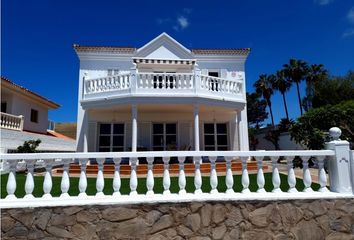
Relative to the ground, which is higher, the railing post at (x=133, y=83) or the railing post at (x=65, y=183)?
the railing post at (x=133, y=83)

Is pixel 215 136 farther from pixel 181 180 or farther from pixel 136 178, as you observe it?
pixel 136 178

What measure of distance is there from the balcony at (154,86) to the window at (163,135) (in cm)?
334

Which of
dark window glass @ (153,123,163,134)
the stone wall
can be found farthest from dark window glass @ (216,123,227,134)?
the stone wall

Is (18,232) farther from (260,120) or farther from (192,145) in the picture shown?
(260,120)

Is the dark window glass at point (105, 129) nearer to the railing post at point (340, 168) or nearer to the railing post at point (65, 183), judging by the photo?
the railing post at point (65, 183)

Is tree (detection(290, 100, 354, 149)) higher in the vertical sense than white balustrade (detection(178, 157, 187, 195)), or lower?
higher

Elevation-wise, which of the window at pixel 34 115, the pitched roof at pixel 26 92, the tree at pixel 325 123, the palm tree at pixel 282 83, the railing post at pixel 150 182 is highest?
the palm tree at pixel 282 83

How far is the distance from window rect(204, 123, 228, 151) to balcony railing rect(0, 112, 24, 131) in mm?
12804

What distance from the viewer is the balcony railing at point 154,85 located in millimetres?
14312

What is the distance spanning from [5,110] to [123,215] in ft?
61.8

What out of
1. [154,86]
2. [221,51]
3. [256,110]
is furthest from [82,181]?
[256,110]

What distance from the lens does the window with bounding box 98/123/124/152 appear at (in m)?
17.2

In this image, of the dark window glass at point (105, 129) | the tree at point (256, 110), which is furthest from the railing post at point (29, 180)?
the tree at point (256, 110)

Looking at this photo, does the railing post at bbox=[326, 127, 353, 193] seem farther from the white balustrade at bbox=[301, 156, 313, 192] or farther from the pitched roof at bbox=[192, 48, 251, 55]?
the pitched roof at bbox=[192, 48, 251, 55]
